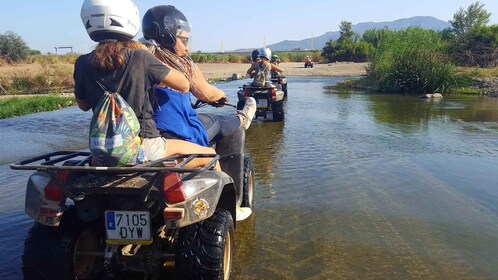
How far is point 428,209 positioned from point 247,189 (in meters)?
1.89

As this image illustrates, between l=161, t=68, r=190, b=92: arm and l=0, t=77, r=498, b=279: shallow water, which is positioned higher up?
l=161, t=68, r=190, b=92: arm

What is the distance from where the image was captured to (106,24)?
301 centimetres

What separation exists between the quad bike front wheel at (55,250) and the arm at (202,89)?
4.02 ft

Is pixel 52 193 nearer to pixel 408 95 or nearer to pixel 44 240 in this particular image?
pixel 44 240

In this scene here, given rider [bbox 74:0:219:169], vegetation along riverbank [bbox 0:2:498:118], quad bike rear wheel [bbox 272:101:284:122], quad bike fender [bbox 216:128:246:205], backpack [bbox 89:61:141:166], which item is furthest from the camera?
vegetation along riverbank [bbox 0:2:498:118]

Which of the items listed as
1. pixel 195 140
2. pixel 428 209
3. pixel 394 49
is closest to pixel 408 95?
pixel 394 49

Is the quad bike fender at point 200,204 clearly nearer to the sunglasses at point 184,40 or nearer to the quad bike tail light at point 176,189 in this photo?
the quad bike tail light at point 176,189

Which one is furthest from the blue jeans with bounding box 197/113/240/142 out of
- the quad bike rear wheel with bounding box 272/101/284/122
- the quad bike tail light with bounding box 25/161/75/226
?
the quad bike rear wheel with bounding box 272/101/284/122

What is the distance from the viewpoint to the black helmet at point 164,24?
11.4 feet

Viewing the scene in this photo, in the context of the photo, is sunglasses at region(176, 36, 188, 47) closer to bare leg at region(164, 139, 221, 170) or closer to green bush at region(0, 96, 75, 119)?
bare leg at region(164, 139, 221, 170)

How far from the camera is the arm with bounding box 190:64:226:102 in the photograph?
3.57 metres

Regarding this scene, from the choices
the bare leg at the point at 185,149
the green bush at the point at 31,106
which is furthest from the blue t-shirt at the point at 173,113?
the green bush at the point at 31,106

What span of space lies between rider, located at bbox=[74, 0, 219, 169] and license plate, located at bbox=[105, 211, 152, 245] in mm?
424

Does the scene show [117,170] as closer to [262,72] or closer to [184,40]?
[184,40]
